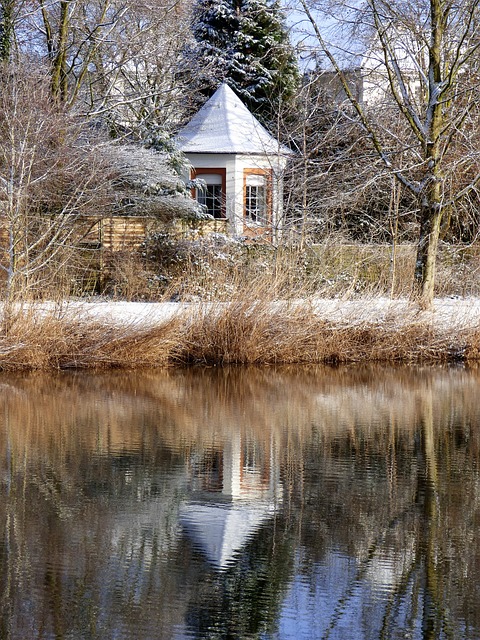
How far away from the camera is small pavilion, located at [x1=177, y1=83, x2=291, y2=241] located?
32.7 m

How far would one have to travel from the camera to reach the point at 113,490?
8.63m

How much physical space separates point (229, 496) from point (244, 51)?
32224 mm

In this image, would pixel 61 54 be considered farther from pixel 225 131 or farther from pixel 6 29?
pixel 225 131

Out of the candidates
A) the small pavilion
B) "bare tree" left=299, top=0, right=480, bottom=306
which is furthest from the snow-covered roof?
"bare tree" left=299, top=0, right=480, bottom=306

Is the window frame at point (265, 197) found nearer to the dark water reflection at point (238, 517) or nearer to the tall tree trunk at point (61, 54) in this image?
the tall tree trunk at point (61, 54)

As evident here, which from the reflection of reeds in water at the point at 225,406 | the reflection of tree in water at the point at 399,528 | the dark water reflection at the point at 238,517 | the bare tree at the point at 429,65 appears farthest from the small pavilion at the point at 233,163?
the reflection of tree in water at the point at 399,528

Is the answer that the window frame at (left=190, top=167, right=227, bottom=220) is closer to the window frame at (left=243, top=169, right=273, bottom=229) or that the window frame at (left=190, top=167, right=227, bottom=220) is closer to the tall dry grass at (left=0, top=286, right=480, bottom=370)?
the window frame at (left=243, top=169, right=273, bottom=229)

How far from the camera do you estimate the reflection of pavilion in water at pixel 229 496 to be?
7113 mm

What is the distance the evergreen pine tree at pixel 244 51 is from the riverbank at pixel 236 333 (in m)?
19.4

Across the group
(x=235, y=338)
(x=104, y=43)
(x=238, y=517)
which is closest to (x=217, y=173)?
(x=104, y=43)

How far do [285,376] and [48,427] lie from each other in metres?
5.84

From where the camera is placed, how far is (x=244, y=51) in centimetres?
3862

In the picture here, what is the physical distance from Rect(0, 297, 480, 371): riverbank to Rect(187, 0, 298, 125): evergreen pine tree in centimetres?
1937

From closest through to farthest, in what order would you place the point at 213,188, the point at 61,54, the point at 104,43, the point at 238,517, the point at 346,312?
the point at 238,517, the point at 346,312, the point at 61,54, the point at 104,43, the point at 213,188
